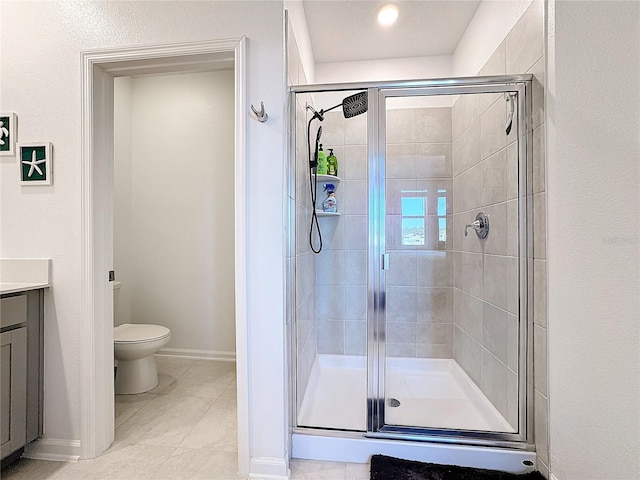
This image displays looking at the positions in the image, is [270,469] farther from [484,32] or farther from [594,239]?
[484,32]

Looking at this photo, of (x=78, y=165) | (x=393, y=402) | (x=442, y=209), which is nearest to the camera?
(x=78, y=165)

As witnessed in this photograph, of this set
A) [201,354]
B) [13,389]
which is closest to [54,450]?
[13,389]

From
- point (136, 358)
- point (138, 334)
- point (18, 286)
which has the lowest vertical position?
point (136, 358)

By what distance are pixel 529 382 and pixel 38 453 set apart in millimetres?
2416

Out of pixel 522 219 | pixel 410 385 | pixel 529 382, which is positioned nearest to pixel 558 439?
pixel 529 382

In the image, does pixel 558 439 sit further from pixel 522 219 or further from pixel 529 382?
pixel 522 219

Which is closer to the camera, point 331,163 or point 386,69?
point 331,163

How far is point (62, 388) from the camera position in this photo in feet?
5.17

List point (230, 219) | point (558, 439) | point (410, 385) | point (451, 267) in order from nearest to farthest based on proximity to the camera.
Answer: point (558, 439) → point (410, 385) → point (451, 267) → point (230, 219)

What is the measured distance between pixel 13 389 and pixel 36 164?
1052 mm

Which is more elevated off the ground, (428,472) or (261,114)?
(261,114)

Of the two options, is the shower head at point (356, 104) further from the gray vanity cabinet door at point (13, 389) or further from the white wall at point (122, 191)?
the white wall at point (122, 191)

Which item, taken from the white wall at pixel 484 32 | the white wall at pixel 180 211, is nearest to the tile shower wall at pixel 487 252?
the white wall at pixel 484 32

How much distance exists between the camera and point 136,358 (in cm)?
220
